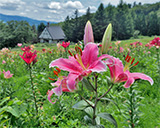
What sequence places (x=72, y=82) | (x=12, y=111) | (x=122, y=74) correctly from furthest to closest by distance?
(x=12, y=111)
(x=122, y=74)
(x=72, y=82)

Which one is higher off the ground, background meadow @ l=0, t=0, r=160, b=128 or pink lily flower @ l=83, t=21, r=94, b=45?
pink lily flower @ l=83, t=21, r=94, b=45

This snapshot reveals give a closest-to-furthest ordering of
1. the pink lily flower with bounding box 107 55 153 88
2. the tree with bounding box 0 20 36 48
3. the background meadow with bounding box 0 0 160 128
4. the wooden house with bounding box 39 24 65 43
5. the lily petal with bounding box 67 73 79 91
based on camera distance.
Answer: the lily petal with bounding box 67 73 79 91, the pink lily flower with bounding box 107 55 153 88, the background meadow with bounding box 0 0 160 128, the tree with bounding box 0 20 36 48, the wooden house with bounding box 39 24 65 43

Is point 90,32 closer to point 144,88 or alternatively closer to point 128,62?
point 128,62

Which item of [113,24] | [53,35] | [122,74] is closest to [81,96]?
[122,74]

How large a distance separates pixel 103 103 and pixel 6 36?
117 ft

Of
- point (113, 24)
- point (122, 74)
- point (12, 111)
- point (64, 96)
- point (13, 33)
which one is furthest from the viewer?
point (113, 24)

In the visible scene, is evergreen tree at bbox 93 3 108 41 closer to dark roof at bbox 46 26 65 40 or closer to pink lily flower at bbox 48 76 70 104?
dark roof at bbox 46 26 65 40

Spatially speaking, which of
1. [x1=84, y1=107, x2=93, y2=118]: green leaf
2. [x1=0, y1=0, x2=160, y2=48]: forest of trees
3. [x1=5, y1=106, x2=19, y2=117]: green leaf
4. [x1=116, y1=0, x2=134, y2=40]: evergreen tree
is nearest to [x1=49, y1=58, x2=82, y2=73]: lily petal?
[x1=84, y1=107, x2=93, y2=118]: green leaf

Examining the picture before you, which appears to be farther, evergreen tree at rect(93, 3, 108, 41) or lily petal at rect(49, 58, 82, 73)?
evergreen tree at rect(93, 3, 108, 41)

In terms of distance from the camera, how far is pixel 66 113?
1.91 m

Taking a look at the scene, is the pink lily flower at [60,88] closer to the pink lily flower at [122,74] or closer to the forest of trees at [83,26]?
the pink lily flower at [122,74]

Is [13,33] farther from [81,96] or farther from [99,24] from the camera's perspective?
[81,96]

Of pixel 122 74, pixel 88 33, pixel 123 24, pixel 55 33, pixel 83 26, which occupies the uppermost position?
pixel 123 24

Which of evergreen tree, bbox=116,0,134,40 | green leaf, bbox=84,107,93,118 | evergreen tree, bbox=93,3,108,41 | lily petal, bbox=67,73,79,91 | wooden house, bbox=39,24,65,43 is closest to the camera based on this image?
lily petal, bbox=67,73,79,91
